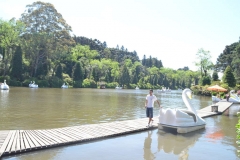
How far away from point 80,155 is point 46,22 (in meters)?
55.9

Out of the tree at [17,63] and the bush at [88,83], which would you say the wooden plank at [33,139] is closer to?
the tree at [17,63]

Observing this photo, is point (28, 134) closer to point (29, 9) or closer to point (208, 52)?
point (29, 9)

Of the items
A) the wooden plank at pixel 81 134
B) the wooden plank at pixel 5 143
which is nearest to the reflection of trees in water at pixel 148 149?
the wooden plank at pixel 81 134

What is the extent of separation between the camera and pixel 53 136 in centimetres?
810

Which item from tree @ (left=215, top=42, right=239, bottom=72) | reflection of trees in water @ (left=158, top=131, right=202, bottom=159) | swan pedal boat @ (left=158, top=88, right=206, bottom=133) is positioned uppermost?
tree @ (left=215, top=42, right=239, bottom=72)

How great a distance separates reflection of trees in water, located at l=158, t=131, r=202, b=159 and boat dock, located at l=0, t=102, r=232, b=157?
1195mm

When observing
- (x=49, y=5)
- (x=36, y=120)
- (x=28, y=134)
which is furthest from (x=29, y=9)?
(x=28, y=134)

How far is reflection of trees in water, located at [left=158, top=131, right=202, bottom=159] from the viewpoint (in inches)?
305

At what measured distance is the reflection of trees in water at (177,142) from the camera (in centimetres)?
774

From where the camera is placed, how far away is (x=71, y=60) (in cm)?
7394

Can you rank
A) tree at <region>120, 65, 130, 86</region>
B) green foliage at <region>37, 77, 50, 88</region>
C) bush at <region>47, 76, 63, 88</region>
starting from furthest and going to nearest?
1. tree at <region>120, 65, 130, 86</region>
2. bush at <region>47, 76, 63, 88</region>
3. green foliage at <region>37, 77, 50, 88</region>

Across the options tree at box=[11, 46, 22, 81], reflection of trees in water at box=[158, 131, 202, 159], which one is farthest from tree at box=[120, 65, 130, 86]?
reflection of trees in water at box=[158, 131, 202, 159]

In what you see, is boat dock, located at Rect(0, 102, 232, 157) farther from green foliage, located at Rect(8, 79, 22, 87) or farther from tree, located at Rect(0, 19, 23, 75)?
tree, located at Rect(0, 19, 23, 75)

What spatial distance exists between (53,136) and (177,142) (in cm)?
427
